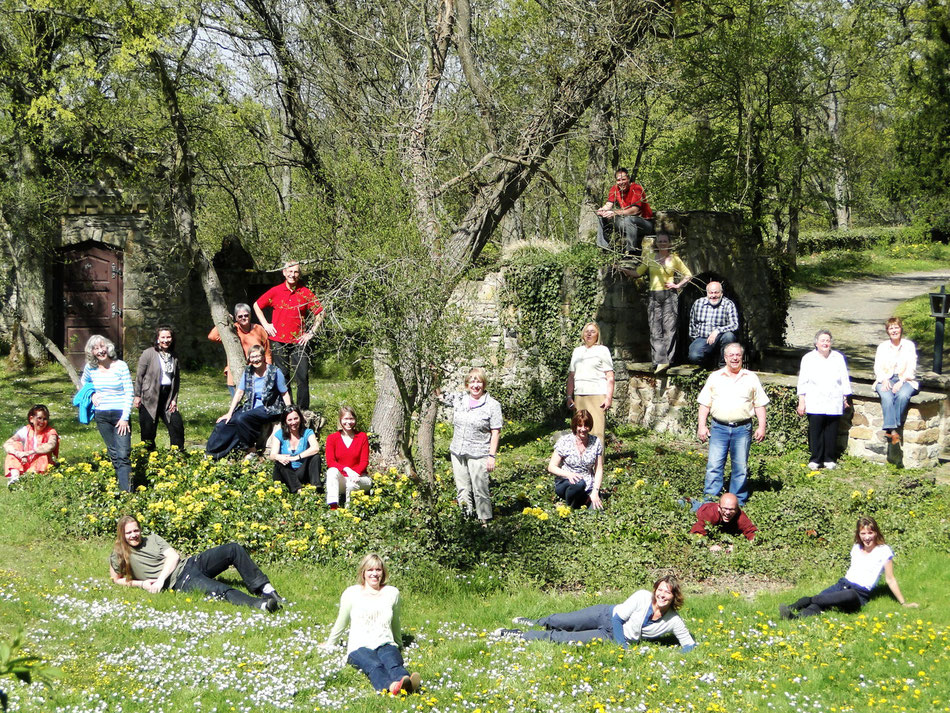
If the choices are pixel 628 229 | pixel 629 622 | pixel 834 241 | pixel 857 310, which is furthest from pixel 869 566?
pixel 834 241

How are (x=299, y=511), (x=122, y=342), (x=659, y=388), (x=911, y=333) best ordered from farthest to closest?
(x=911, y=333), (x=122, y=342), (x=659, y=388), (x=299, y=511)

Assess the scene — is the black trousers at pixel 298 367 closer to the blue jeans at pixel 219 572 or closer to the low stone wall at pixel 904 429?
the blue jeans at pixel 219 572

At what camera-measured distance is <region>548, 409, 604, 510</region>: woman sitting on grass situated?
1077 centimetres

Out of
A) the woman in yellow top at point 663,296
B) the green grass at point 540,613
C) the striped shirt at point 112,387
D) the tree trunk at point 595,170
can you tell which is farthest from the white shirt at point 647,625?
the tree trunk at point 595,170

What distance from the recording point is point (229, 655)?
24.1 feet

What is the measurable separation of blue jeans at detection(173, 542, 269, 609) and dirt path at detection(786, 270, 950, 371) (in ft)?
41.4

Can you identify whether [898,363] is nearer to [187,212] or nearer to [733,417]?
[733,417]

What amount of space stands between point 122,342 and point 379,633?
14.1 m

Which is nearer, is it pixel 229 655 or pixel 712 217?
pixel 229 655

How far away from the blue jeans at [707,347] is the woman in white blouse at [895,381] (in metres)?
2.01

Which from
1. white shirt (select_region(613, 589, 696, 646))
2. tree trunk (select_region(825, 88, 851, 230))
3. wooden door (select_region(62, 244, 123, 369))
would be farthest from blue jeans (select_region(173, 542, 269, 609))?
tree trunk (select_region(825, 88, 851, 230))

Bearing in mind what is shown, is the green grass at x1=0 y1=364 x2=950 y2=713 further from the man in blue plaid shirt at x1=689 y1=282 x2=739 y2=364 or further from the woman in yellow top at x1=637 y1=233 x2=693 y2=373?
the woman in yellow top at x1=637 y1=233 x2=693 y2=373

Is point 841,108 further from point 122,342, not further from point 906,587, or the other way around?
point 906,587

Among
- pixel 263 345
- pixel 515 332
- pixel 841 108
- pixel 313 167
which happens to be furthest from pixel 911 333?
pixel 841 108
